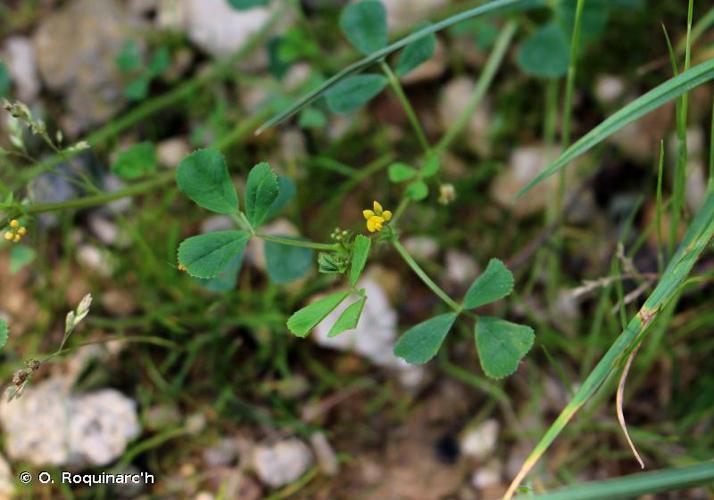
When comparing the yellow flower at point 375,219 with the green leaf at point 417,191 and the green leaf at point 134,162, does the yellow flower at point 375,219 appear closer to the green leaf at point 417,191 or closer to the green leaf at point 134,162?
the green leaf at point 417,191

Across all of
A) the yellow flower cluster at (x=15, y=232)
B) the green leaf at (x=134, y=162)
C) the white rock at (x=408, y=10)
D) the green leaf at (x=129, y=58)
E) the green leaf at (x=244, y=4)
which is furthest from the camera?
the white rock at (x=408, y=10)

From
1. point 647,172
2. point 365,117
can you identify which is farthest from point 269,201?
point 647,172

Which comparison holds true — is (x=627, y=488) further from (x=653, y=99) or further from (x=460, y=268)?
(x=460, y=268)

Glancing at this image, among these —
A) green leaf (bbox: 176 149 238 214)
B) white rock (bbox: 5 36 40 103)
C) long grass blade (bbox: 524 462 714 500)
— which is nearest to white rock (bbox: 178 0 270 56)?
white rock (bbox: 5 36 40 103)

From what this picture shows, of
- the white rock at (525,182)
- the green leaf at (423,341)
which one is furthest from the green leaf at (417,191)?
the white rock at (525,182)

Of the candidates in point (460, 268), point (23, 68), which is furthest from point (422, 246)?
point (23, 68)
